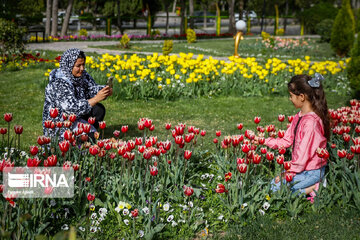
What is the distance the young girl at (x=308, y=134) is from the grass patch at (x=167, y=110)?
1.80m

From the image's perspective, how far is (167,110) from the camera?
24.2ft

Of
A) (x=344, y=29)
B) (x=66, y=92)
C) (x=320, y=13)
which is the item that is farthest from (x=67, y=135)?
(x=320, y=13)

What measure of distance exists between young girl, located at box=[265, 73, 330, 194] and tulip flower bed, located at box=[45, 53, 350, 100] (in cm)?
427

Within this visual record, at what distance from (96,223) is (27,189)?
577 millimetres

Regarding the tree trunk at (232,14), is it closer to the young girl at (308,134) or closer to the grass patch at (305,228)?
the young girl at (308,134)

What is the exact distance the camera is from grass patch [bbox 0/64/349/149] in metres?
6.32

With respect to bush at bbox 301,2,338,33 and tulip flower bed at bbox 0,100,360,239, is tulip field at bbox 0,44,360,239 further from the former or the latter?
bush at bbox 301,2,338,33

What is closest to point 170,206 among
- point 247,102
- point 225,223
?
point 225,223

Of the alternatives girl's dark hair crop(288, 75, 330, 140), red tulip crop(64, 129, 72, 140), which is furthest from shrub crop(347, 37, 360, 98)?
red tulip crop(64, 129, 72, 140)

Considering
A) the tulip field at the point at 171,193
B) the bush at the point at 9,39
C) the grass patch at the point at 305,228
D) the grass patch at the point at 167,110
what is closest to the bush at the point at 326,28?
the grass patch at the point at 167,110

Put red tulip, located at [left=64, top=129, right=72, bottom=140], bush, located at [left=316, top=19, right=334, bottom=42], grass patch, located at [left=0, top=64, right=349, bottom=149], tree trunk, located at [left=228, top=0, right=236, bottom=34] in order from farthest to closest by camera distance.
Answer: tree trunk, located at [left=228, top=0, right=236, bottom=34] → bush, located at [left=316, top=19, right=334, bottom=42] → grass patch, located at [left=0, top=64, right=349, bottom=149] → red tulip, located at [left=64, top=129, right=72, bottom=140]

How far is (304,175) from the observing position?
3.73m

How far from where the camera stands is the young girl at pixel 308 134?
12.0ft

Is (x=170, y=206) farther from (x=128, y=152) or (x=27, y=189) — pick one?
(x=27, y=189)
